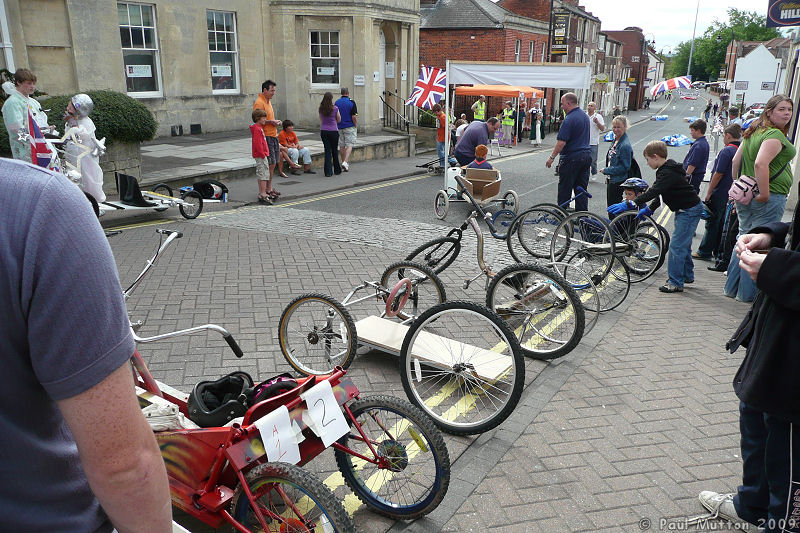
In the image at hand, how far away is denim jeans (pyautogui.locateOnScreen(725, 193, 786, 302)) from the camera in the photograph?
6.38m

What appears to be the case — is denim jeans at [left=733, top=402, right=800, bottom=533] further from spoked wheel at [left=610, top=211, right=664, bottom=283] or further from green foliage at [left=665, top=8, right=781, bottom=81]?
green foliage at [left=665, top=8, right=781, bottom=81]

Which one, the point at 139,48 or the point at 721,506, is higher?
the point at 139,48

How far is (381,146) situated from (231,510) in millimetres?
17866

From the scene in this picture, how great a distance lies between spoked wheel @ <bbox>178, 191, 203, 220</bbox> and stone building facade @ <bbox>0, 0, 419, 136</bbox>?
7.03m

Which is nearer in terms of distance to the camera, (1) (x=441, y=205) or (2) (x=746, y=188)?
(2) (x=746, y=188)

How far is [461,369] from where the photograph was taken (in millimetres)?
4227

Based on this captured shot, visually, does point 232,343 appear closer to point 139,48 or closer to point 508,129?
point 139,48

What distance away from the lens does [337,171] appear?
15.8 m

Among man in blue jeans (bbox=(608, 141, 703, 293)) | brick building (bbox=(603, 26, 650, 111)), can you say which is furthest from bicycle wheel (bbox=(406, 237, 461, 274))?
brick building (bbox=(603, 26, 650, 111))

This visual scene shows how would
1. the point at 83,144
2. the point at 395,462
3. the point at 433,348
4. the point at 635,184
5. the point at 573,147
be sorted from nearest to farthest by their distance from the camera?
the point at 395,462
the point at 433,348
the point at 635,184
the point at 83,144
the point at 573,147

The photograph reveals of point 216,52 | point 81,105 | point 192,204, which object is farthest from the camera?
point 216,52

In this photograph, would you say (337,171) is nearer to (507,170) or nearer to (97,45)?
(507,170)

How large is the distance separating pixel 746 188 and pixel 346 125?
11.5m

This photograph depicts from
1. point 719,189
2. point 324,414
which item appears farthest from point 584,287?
point 324,414
